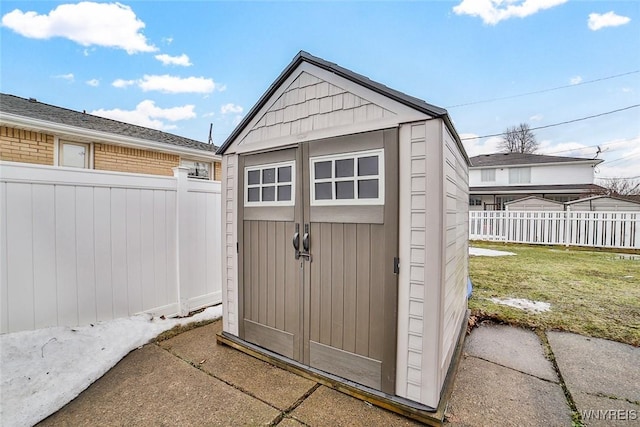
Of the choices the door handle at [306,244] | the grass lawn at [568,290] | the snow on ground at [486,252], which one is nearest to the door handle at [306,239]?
the door handle at [306,244]

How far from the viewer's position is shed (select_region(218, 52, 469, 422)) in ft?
6.22

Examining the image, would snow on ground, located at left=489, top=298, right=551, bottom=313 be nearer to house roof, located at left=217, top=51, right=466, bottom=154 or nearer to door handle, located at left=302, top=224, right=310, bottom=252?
house roof, located at left=217, top=51, right=466, bottom=154

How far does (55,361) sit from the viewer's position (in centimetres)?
247

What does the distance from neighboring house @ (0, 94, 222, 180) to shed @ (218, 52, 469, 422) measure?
9.78 ft

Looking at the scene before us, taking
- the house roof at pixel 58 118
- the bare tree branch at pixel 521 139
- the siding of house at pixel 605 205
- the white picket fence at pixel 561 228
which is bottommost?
the white picket fence at pixel 561 228

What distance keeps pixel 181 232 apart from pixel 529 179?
899 inches

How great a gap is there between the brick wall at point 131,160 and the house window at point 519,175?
21161mm

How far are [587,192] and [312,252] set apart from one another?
2110 centimetres

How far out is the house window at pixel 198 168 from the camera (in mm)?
8770

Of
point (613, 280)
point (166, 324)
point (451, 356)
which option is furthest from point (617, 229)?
point (166, 324)

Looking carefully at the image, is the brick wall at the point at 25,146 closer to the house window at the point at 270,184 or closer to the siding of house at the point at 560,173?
the house window at the point at 270,184

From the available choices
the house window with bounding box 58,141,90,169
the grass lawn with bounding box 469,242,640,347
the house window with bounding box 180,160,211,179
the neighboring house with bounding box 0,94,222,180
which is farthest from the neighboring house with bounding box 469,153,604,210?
the house window with bounding box 58,141,90,169

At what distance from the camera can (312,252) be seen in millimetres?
2439

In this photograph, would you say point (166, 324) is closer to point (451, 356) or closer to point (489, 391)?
point (451, 356)
